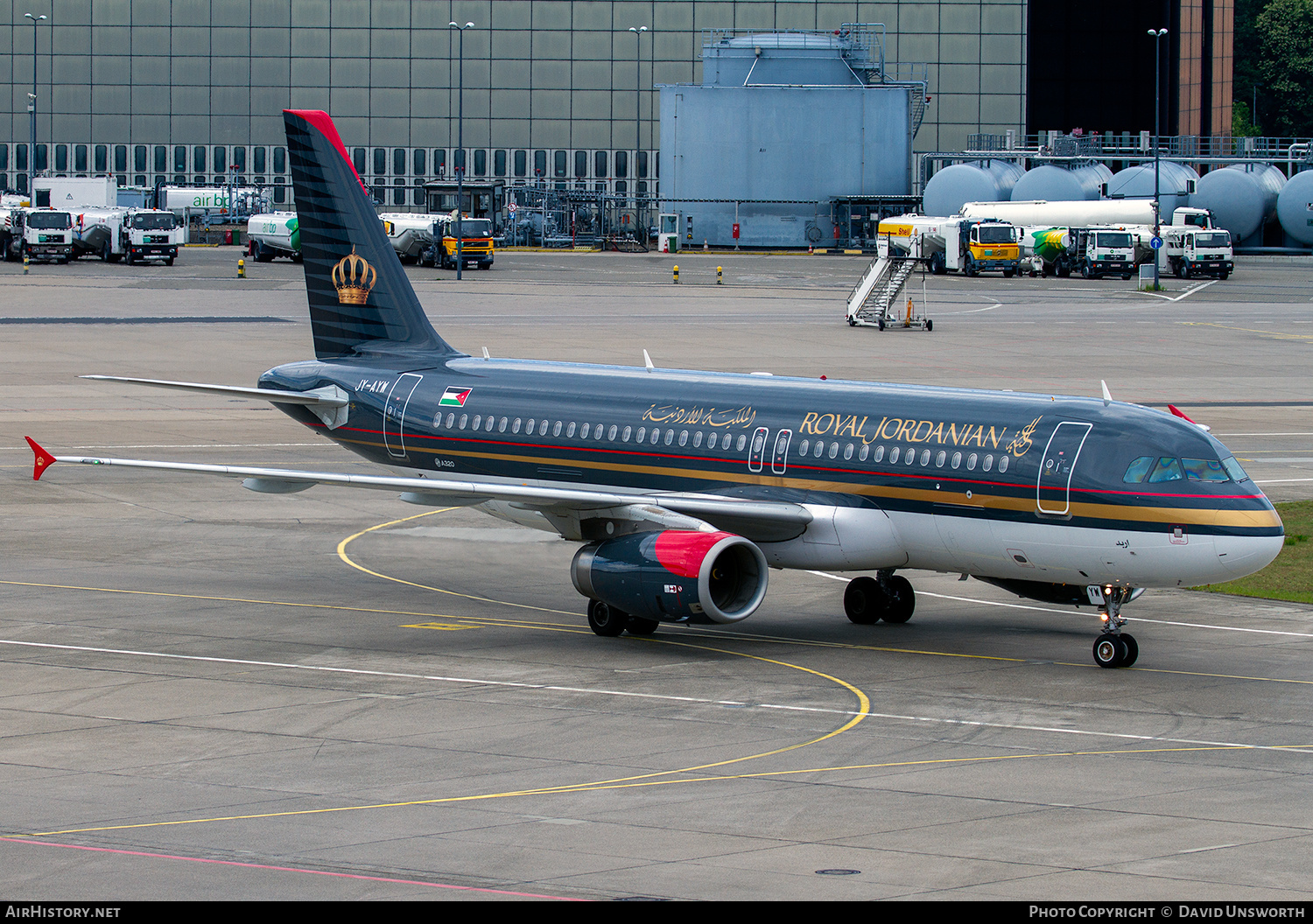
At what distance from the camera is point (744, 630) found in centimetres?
3094

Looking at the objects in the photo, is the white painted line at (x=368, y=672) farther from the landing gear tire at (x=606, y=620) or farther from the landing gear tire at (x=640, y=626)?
the landing gear tire at (x=640, y=626)

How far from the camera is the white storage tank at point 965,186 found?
149750 mm

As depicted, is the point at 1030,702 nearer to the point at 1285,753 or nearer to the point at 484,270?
the point at 1285,753

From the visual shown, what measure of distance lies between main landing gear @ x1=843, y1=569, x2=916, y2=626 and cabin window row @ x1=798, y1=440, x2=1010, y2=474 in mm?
2912

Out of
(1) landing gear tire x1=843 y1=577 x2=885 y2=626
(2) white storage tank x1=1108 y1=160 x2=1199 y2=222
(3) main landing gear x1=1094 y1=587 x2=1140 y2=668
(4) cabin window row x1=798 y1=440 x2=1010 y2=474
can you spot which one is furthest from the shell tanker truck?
(3) main landing gear x1=1094 y1=587 x2=1140 y2=668

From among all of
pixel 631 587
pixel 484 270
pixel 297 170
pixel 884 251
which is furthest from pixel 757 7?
pixel 631 587

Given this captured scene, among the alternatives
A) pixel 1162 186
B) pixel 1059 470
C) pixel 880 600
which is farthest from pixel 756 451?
pixel 1162 186

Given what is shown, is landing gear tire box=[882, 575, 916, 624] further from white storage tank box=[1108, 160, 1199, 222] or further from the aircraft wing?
white storage tank box=[1108, 160, 1199, 222]

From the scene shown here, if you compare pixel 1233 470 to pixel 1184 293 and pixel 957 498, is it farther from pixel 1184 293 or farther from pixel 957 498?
pixel 1184 293

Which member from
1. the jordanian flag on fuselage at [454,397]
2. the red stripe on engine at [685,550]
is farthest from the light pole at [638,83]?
the red stripe on engine at [685,550]

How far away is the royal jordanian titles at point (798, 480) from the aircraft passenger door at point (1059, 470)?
29 mm

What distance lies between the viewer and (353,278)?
122 ft

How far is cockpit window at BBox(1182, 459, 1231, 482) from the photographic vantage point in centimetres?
2673

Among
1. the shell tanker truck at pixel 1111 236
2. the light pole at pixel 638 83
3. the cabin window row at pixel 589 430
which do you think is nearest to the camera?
the cabin window row at pixel 589 430
